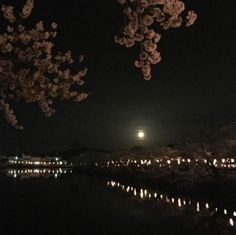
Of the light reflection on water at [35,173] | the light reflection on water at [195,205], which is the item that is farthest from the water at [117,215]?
the light reflection on water at [35,173]

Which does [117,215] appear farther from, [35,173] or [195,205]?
[35,173]

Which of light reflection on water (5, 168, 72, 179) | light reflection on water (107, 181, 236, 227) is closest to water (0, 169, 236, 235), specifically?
light reflection on water (107, 181, 236, 227)

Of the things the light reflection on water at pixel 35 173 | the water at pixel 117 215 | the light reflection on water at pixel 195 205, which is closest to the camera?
the water at pixel 117 215

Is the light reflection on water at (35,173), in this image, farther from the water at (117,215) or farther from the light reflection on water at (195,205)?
the light reflection on water at (195,205)

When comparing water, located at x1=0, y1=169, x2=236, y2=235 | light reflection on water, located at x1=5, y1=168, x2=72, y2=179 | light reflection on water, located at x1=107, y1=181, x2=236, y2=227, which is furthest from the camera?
light reflection on water, located at x1=5, y1=168, x2=72, y2=179

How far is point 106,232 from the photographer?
1905cm

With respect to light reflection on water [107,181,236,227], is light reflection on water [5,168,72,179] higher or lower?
higher

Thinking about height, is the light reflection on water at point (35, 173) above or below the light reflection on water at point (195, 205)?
above

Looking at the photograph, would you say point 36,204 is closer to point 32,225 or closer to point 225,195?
point 32,225

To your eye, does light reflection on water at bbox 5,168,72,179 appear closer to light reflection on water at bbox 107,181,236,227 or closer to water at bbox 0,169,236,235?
water at bbox 0,169,236,235

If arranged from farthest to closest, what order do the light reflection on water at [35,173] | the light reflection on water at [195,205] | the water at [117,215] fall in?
the light reflection on water at [35,173]
the light reflection on water at [195,205]
the water at [117,215]

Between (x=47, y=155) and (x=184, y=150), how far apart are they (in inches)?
4550

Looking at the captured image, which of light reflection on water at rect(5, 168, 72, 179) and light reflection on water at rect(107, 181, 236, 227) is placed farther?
light reflection on water at rect(5, 168, 72, 179)

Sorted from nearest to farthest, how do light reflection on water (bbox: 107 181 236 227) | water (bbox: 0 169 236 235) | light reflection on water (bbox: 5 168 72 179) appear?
1. water (bbox: 0 169 236 235)
2. light reflection on water (bbox: 107 181 236 227)
3. light reflection on water (bbox: 5 168 72 179)
